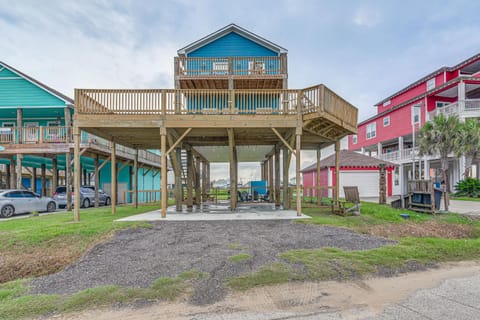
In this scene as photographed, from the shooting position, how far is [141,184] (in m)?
23.4

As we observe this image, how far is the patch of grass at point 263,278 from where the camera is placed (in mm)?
3777

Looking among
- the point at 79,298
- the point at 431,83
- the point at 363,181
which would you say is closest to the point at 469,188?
the point at 363,181

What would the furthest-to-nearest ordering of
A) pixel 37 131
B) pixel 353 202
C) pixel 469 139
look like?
pixel 469 139
pixel 37 131
pixel 353 202

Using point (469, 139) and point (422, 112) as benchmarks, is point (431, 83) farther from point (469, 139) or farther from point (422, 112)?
point (469, 139)

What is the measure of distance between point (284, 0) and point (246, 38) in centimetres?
331

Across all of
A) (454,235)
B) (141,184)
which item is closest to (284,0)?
(454,235)

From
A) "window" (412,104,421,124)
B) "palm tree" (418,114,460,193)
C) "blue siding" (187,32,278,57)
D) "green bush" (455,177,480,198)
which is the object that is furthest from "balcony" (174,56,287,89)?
"window" (412,104,421,124)

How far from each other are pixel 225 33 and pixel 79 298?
617 inches

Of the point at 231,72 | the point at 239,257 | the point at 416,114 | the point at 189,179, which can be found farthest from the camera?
the point at 416,114

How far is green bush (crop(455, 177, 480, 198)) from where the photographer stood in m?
17.9

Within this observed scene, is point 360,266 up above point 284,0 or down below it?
below

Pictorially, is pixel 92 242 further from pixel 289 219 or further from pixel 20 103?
pixel 20 103

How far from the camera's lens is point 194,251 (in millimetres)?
5406

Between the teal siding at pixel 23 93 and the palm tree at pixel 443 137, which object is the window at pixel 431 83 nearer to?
the palm tree at pixel 443 137
